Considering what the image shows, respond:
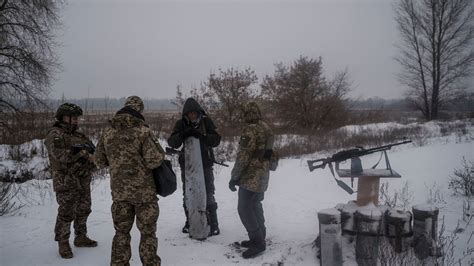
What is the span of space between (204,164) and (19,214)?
156 inches

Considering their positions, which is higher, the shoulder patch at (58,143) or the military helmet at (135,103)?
the military helmet at (135,103)

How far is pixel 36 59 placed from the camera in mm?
13312

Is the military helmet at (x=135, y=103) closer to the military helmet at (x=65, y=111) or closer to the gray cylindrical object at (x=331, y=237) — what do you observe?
the military helmet at (x=65, y=111)

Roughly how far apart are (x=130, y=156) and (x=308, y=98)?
21.9 meters

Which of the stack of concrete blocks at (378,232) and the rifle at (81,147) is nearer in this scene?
the stack of concrete blocks at (378,232)

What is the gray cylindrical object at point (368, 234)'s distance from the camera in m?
4.08

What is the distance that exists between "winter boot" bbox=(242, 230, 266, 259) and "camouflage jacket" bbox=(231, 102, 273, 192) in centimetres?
62

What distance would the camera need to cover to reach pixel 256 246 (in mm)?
4582

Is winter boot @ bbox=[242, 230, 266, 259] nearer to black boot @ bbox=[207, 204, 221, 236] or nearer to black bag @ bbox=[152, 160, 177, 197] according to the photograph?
black boot @ bbox=[207, 204, 221, 236]

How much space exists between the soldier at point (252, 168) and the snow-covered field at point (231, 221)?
367mm

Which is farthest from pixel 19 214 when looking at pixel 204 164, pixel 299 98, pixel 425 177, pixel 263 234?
pixel 299 98

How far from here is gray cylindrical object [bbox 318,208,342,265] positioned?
13.1 ft

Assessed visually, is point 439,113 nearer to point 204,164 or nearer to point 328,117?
point 328,117

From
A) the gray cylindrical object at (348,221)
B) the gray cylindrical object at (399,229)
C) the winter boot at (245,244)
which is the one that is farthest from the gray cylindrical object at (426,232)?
the winter boot at (245,244)
